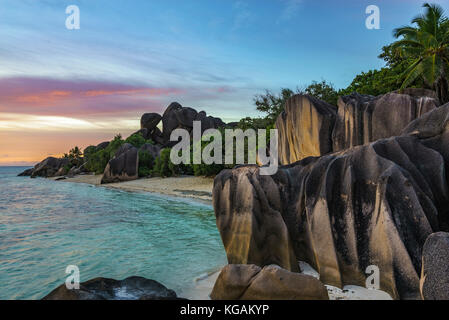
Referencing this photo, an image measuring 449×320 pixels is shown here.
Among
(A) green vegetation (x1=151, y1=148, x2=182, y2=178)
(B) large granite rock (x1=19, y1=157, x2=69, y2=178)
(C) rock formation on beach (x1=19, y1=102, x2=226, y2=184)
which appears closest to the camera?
(A) green vegetation (x1=151, y1=148, x2=182, y2=178)

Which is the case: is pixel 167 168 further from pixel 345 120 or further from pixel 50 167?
pixel 50 167

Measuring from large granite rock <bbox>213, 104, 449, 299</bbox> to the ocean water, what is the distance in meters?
1.87

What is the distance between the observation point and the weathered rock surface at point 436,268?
3.43 meters

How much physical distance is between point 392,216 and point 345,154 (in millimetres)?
1537

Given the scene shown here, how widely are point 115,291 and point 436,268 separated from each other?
4.72m

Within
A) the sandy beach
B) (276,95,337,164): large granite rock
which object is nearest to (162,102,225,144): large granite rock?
the sandy beach

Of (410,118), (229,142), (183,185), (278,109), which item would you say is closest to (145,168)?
(183,185)

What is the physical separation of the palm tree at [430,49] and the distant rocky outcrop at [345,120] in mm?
8215

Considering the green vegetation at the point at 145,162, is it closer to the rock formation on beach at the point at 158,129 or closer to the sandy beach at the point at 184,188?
the sandy beach at the point at 184,188

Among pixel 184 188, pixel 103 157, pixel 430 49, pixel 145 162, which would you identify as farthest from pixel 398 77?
pixel 103 157

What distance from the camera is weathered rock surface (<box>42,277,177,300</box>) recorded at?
172 inches

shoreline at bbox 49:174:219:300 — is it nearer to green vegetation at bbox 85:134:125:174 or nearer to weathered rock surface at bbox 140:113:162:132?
green vegetation at bbox 85:134:125:174

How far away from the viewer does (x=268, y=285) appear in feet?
14.5
